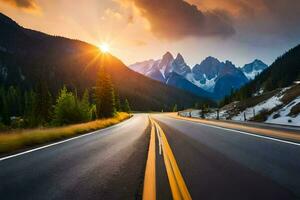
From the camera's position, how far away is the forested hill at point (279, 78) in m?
120

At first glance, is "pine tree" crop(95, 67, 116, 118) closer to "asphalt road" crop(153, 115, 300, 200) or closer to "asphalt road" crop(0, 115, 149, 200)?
"asphalt road" crop(0, 115, 149, 200)

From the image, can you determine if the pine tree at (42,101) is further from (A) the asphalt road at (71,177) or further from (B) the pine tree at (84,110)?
(A) the asphalt road at (71,177)

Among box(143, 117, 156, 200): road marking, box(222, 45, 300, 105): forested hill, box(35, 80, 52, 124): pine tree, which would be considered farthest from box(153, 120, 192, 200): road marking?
box(222, 45, 300, 105): forested hill

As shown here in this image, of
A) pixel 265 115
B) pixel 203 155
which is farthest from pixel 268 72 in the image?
pixel 203 155

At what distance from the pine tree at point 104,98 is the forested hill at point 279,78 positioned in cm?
7522

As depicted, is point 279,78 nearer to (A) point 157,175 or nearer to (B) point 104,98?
(B) point 104,98

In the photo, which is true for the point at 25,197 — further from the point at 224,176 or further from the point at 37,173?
the point at 224,176

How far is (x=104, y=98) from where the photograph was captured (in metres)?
49.5

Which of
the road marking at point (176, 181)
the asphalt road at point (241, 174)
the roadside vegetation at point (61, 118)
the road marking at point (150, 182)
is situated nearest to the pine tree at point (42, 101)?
the roadside vegetation at point (61, 118)

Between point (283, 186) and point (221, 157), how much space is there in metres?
2.83

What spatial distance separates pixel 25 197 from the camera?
3930 mm

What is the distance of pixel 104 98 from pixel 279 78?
106 m

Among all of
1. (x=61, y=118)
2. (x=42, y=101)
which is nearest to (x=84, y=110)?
(x=61, y=118)

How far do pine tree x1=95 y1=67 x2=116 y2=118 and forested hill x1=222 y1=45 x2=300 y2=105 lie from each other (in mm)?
75216
